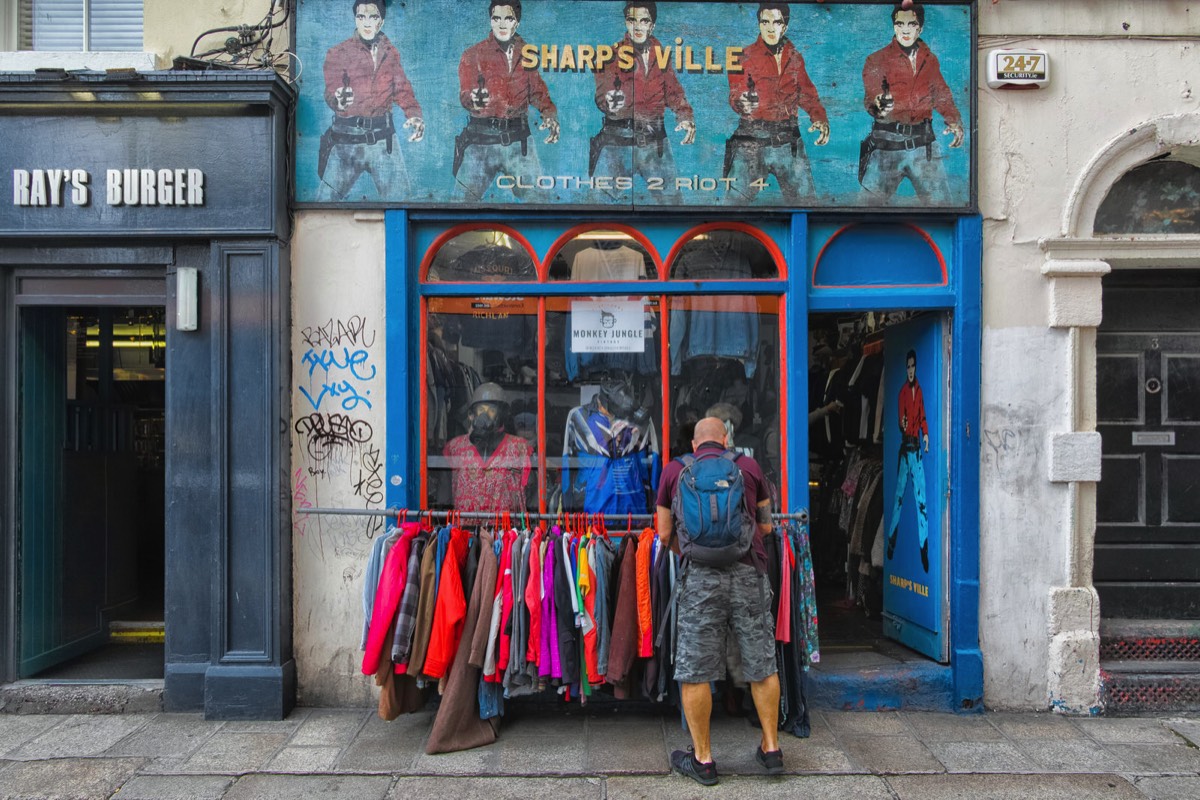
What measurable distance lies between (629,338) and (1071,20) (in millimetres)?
3747

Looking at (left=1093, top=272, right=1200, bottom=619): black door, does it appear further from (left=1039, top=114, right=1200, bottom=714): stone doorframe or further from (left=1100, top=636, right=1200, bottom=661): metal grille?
(left=1039, top=114, right=1200, bottom=714): stone doorframe

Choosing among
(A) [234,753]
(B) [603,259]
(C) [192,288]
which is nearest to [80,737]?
(A) [234,753]

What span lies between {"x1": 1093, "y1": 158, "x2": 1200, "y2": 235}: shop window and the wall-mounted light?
630cm

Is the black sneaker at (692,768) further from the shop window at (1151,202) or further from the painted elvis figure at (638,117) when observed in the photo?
the shop window at (1151,202)

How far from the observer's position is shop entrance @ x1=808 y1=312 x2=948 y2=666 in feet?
19.6

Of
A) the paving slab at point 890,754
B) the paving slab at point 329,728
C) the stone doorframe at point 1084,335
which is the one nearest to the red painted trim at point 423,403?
the paving slab at point 329,728

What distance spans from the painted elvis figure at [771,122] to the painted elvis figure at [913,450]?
5.60ft

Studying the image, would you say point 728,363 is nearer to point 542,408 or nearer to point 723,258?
point 723,258

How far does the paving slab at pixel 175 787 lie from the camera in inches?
173

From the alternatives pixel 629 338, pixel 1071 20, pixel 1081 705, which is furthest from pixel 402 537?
pixel 1071 20

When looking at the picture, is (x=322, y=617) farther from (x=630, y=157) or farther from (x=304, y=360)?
(x=630, y=157)

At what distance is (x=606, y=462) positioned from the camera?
5.81 m

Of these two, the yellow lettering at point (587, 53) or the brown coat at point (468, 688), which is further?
the yellow lettering at point (587, 53)

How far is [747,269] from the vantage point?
5.86 m
